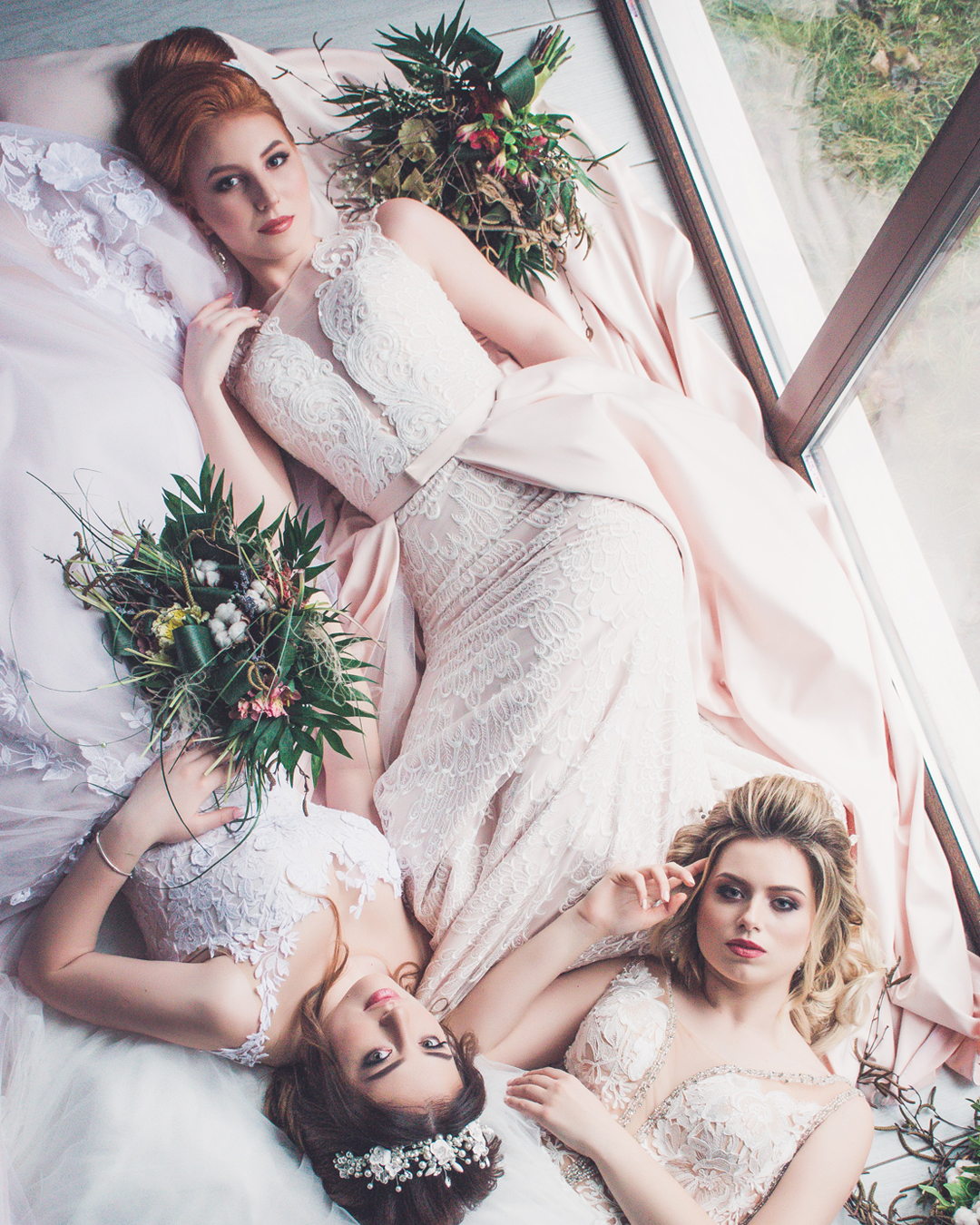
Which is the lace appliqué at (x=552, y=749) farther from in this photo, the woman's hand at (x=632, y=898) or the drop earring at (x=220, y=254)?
the drop earring at (x=220, y=254)

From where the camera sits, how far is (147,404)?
199 cm

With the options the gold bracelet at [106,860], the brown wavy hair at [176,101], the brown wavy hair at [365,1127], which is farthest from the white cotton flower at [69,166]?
the brown wavy hair at [365,1127]

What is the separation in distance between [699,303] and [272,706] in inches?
88.1

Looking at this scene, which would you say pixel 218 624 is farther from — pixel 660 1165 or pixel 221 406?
pixel 660 1165

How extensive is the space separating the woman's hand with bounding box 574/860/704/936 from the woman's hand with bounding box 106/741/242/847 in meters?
0.91

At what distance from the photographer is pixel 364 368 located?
2.25 meters

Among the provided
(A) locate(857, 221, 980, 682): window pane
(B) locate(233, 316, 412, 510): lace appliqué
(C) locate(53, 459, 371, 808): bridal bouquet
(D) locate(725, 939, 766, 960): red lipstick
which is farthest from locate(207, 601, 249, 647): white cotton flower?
(A) locate(857, 221, 980, 682): window pane

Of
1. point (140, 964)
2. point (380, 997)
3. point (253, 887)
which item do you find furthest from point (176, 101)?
point (380, 997)

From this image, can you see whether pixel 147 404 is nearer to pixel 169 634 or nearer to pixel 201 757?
pixel 169 634

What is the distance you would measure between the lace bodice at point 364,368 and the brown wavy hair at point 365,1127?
1.36m

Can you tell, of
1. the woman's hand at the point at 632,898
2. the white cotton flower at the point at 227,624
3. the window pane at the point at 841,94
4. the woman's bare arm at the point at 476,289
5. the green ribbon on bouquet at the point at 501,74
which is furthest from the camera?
the green ribbon on bouquet at the point at 501,74

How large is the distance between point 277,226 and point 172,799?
1.59 metres

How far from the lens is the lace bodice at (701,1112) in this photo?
5.84 feet

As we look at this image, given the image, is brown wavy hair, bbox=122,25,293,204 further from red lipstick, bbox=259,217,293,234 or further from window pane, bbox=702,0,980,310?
window pane, bbox=702,0,980,310
